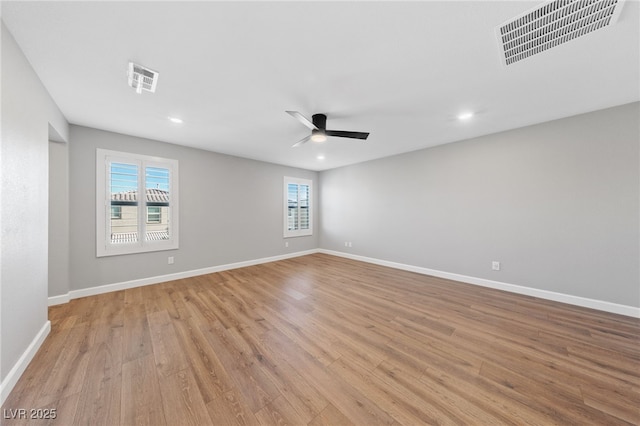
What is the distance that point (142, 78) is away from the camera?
1.97 metres

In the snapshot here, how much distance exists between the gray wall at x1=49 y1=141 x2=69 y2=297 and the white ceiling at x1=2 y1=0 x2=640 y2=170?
1.93 ft

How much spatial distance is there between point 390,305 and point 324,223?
3.72 meters

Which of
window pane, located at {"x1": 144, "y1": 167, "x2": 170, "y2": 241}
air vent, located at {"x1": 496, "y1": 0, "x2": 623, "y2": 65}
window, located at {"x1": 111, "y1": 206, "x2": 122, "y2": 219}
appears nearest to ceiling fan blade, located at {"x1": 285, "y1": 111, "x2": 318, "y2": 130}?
air vent, located at {"x1": 496, "y1": 0, "x2": 623, "y2": 65}

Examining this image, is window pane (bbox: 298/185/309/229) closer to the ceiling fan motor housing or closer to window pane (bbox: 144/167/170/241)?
window pane (bbox: 144/167/170/241)

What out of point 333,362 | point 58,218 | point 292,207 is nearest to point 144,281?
point 58,218

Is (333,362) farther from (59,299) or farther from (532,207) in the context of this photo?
(59,299)

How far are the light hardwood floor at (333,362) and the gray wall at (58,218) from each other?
390 millimetres

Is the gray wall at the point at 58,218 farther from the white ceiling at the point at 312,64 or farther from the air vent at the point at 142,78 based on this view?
the air vent at the point at 142,78

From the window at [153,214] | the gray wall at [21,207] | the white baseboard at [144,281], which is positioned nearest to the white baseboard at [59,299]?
the white baseboard at [144,281]

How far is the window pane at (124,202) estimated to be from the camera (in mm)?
3383

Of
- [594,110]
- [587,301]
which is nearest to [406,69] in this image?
[594,110]

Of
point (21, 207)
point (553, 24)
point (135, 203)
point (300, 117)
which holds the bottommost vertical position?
point (21, 207)

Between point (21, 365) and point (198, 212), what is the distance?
289 cm

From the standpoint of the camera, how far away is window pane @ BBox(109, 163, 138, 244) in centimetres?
338
